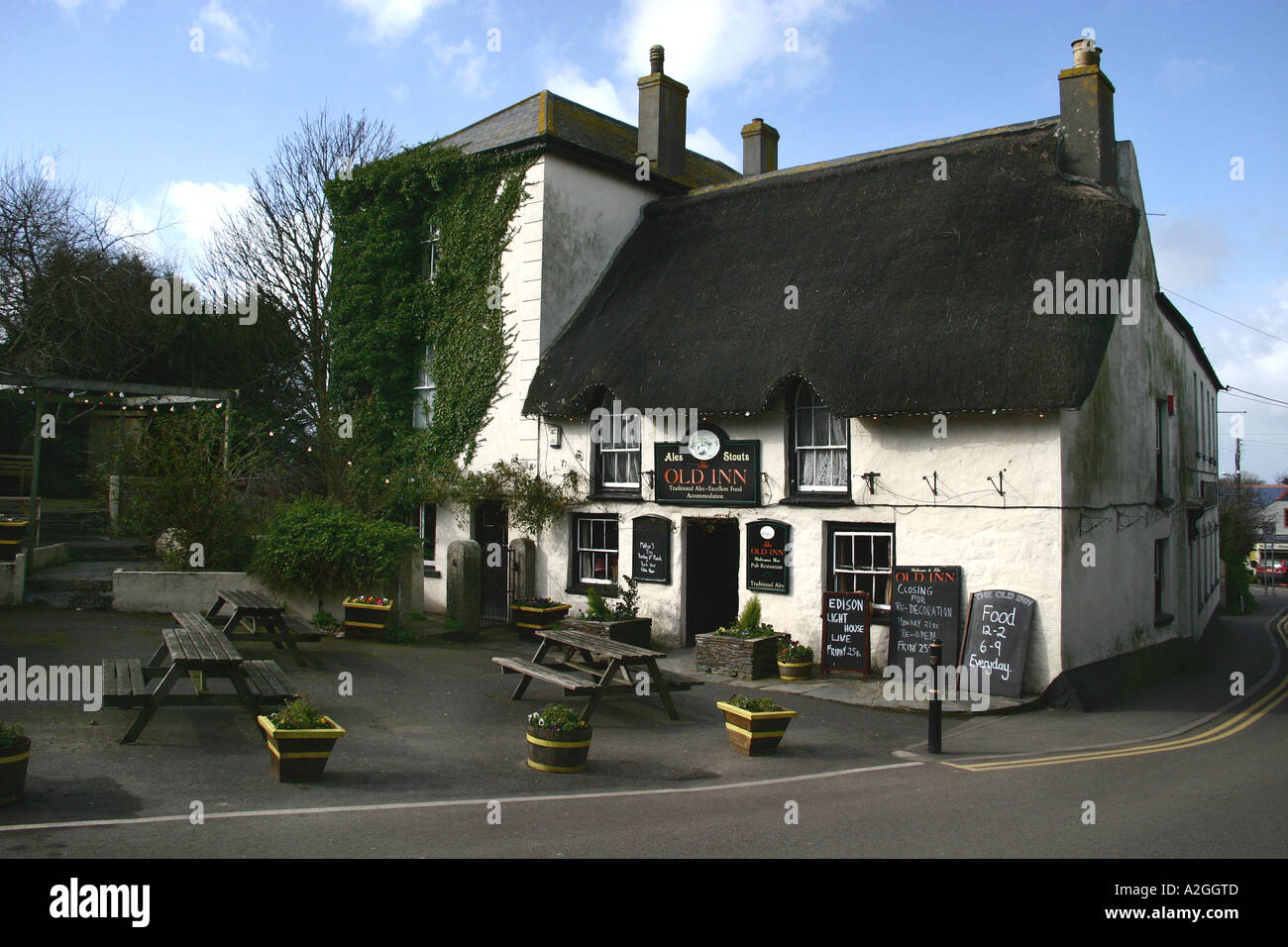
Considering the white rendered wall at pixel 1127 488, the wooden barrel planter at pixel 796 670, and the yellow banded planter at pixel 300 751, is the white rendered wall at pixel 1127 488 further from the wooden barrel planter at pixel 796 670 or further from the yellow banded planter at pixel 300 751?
the yellow banded planter at pixel 300 751

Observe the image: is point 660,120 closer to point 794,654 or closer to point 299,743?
point 794,654

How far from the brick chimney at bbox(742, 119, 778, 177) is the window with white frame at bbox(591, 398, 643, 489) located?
1190 cm

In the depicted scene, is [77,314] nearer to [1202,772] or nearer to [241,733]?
[241,733]

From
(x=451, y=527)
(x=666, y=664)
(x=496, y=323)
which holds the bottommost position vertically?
(x=666, y=664)

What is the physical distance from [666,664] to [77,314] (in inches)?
594

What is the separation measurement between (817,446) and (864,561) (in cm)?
201

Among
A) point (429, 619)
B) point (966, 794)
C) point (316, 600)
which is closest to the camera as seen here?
point (966, 794)

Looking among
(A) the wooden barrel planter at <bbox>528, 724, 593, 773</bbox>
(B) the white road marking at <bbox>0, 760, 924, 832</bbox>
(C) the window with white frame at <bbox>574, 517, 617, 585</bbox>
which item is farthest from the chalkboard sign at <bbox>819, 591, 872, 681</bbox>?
(A) the wooden barrel planter at <bbox>528, 724, 593, 773</bbox>

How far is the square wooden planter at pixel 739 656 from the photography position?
14.2m

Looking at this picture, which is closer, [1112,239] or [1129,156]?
[1112,239]

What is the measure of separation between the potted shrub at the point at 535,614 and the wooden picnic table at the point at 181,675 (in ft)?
26.6

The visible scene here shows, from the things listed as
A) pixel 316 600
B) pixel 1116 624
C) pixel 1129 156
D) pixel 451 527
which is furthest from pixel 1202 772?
pixel 451 527

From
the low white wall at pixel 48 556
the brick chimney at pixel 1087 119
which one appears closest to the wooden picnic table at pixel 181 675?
the low white wall at pixel 48 556
